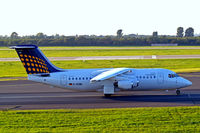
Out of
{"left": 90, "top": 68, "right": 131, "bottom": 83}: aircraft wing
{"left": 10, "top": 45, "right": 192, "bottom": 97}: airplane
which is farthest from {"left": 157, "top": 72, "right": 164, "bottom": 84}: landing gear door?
{"left": 90, "top": 68, "right": 131, "bottom": 83}: aircraft wing

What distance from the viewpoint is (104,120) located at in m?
21.9

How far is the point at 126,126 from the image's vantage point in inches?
803

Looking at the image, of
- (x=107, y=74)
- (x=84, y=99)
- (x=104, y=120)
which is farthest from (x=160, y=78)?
(x=104, y=120)

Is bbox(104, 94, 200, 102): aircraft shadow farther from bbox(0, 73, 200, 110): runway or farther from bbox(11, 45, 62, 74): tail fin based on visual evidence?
bbox(11, 45, 62, 74): tail fin

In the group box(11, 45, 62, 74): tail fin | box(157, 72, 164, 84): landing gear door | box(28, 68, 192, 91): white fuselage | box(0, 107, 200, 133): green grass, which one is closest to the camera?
box(0, 107, 200, 133): green grass

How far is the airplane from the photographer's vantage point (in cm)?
3064

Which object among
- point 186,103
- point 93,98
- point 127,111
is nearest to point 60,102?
point 93,98

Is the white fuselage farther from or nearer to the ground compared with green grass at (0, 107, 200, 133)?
farther from the ground

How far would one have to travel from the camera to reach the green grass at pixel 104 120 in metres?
20.0

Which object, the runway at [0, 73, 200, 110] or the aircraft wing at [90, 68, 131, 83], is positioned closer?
the runway at [0, 73, 200, 110]

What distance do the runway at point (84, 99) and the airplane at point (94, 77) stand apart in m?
1.01

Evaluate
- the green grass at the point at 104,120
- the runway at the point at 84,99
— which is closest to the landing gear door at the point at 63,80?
the runway at the point at 84,99

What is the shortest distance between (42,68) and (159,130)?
15477mm

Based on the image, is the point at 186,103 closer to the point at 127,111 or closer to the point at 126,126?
the point at 127,111
